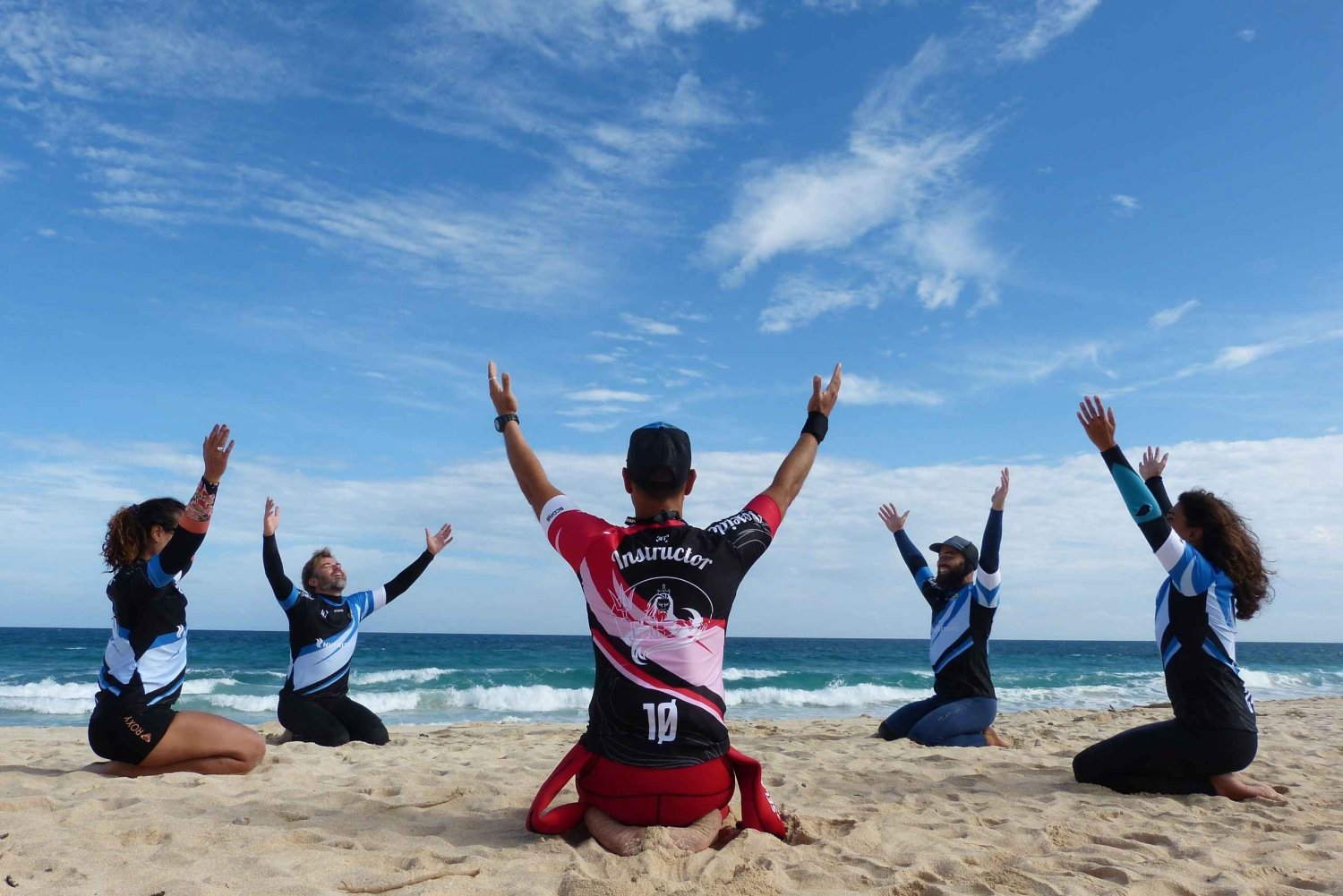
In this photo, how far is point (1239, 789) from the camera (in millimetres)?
5113

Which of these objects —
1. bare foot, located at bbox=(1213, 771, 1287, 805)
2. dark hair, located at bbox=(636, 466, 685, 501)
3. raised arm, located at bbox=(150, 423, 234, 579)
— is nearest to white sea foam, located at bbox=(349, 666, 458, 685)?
raised arm, located at bbox=(150, 423, 234, 579)

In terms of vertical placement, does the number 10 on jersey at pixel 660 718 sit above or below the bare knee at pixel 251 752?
above

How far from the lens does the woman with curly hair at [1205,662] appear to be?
5.05 metres

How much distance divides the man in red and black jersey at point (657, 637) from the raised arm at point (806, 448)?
0.05 feet

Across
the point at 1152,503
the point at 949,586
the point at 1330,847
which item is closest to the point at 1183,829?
the point at 1330,847

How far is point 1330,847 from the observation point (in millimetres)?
4039

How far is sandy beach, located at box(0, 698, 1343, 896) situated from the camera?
330 cm

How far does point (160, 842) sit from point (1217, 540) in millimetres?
5756

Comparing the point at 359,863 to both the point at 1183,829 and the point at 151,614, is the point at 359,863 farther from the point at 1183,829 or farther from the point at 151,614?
the point at 1183,829

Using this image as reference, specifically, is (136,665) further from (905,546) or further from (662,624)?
(905,546)

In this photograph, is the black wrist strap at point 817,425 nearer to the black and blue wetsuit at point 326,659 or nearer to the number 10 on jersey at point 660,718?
the number 10 on jersey at point 660,718

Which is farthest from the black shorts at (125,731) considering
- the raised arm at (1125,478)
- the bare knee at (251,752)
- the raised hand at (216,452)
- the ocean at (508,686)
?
the ocean at (508,686)

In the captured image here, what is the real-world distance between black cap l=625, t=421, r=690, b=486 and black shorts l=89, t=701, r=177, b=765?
3.81m

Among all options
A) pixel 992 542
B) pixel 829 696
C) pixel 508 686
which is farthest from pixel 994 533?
pixel 508 686
